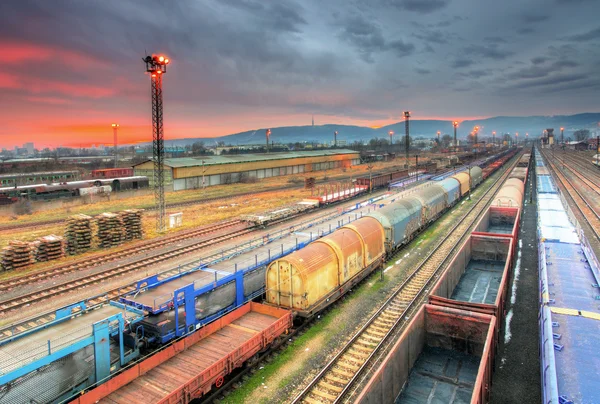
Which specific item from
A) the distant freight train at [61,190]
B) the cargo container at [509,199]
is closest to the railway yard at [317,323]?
the cargo container at [509,199]

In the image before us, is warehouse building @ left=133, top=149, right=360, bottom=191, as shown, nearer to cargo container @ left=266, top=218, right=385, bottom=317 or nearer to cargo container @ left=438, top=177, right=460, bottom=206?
cargo container @ left=438, top=177, right=460, bottom=206

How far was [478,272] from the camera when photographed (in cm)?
2548

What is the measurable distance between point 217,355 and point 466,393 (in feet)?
29.6

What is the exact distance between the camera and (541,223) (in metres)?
27.8

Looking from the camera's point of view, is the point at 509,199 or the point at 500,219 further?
the point at 509,199

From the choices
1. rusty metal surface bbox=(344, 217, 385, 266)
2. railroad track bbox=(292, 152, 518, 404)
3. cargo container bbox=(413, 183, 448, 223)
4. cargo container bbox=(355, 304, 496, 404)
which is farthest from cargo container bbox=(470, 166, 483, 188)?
cargo container bbox=(355, 304, 496, 404)

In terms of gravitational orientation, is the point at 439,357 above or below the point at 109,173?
below

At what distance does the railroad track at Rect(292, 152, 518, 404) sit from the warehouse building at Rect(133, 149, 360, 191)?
46783 millimetres

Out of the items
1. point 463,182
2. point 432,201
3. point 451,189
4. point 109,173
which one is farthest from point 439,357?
point 109,173

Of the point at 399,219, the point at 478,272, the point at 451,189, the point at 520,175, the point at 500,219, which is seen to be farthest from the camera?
the point at 520,175

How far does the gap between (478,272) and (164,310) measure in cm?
2070

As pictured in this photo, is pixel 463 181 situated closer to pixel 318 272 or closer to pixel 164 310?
pixel 318 272

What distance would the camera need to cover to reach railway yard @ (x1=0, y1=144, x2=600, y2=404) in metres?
11.1

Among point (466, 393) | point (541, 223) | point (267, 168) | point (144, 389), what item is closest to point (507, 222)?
point (541, 223)
